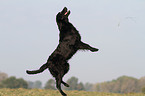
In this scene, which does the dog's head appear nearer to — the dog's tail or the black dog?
the black dog

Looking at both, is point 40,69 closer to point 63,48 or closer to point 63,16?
point 63,48

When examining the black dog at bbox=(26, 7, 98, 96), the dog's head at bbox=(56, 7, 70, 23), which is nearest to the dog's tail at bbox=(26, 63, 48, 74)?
the black dog at bbox=(26, 7, 98, 96)

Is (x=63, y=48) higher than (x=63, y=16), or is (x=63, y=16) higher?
(x=63, y=16)

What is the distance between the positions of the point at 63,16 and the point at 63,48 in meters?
1.01

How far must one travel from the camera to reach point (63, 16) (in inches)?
241

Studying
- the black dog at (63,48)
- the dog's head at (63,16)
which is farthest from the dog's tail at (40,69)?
the dog's head at (63,16)

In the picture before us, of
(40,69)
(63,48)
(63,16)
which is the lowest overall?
(40,69)

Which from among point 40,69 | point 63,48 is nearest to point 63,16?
Answer: point 63,48

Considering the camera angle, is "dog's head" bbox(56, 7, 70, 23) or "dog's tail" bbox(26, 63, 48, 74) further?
"dog's tail" bbox(26, 63, 48, 74)

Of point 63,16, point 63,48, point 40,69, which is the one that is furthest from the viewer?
point 40,69

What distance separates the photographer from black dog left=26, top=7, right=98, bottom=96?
591cm

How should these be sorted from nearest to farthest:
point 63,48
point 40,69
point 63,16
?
point 63,48 < point 63,16 < point 40,69

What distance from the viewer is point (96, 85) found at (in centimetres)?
7494

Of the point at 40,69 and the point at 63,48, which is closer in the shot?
the point at 63,48
